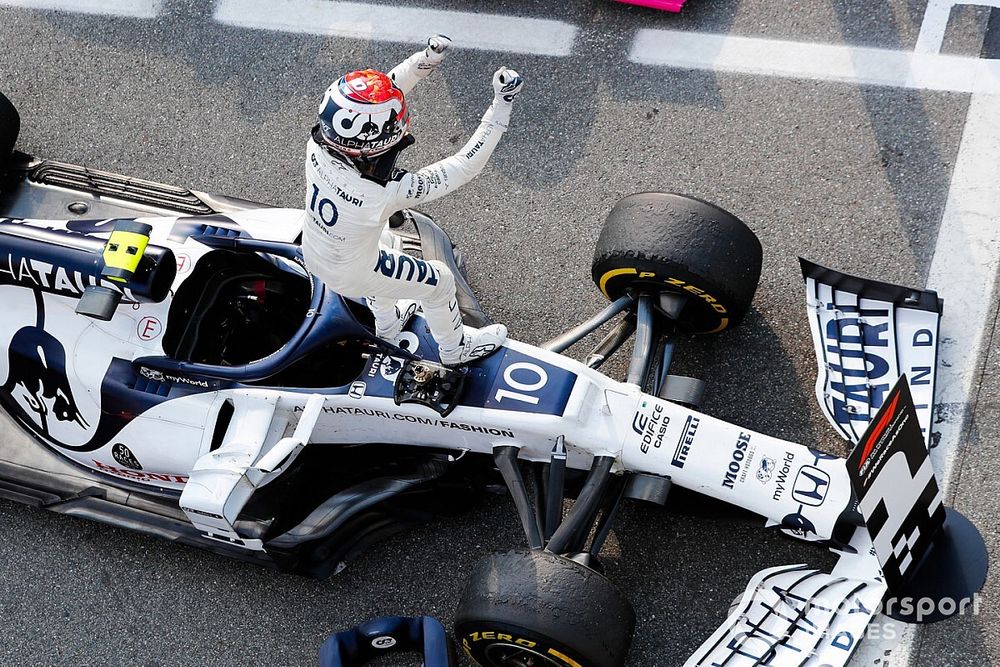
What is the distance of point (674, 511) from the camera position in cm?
489

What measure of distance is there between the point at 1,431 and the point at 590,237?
10.1ft

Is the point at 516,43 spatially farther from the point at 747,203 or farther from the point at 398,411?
the point at 398,411

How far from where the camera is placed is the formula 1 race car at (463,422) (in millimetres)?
4410

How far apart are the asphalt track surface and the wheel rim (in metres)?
0.61

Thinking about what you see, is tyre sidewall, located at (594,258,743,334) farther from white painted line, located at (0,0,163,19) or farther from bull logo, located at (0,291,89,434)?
white painted line, located at (0,0,163,19)

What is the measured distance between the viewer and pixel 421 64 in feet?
14.6

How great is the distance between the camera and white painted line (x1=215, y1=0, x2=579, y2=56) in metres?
6.65

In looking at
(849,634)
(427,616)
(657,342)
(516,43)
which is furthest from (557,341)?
(516,43)

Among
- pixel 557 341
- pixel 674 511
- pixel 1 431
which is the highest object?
pixel 557 341

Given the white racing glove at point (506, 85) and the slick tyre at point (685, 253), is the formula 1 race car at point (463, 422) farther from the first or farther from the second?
the white racing glove at point (506, 85)

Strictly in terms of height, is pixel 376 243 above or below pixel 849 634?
above

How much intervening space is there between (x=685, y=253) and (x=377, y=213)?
1.49m

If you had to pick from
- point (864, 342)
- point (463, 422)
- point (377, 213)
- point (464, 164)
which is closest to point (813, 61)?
point (864, 342)

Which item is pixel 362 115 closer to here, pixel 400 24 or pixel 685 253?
pixel 685 253
